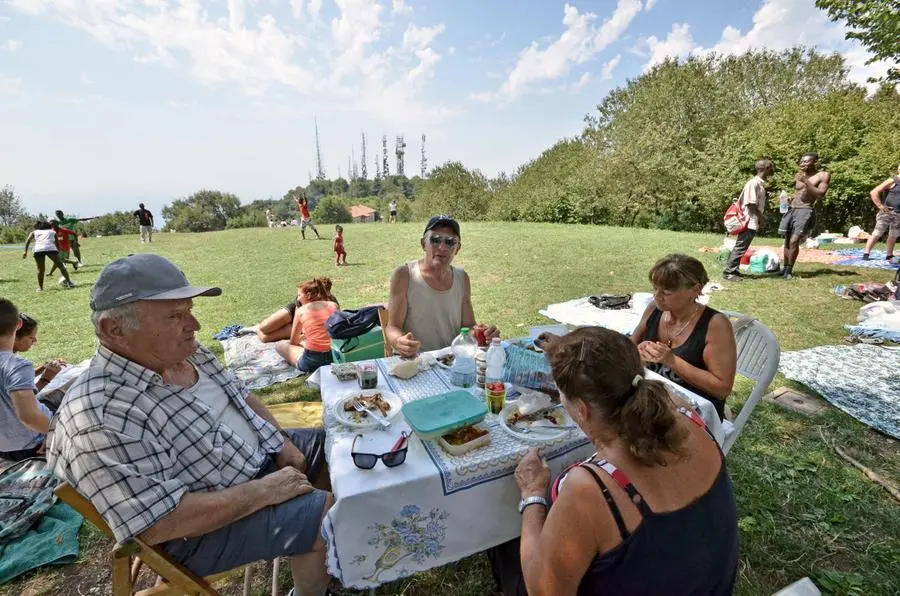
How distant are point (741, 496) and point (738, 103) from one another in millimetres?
27949

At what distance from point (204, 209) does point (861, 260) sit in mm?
87335

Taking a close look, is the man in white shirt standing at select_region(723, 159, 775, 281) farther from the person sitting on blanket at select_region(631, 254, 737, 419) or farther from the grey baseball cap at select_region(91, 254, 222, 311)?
the grey baseball cap at select_region(91, 254, 222, 311)

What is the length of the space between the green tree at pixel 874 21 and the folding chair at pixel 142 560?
50.1 ft

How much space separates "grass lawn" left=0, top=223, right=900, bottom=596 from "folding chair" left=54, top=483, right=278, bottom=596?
0.79 m

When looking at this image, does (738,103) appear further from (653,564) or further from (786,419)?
(653,564)

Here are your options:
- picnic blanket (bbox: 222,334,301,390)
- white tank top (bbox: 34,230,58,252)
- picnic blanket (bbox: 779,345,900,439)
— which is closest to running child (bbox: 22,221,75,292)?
white tank top (bbox: 34,230,58,252)

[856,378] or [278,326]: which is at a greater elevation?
[278,326]

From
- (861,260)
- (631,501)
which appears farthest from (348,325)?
(861,260)

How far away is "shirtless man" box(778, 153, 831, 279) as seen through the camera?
291 inches

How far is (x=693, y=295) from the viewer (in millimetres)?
2439

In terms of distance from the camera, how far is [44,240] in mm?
9289

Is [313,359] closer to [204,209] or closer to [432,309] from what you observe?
[432,309]

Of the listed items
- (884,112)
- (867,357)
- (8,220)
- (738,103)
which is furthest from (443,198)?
(8,220)

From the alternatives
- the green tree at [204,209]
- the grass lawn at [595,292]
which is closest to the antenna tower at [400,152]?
the green tree at [204,209]
